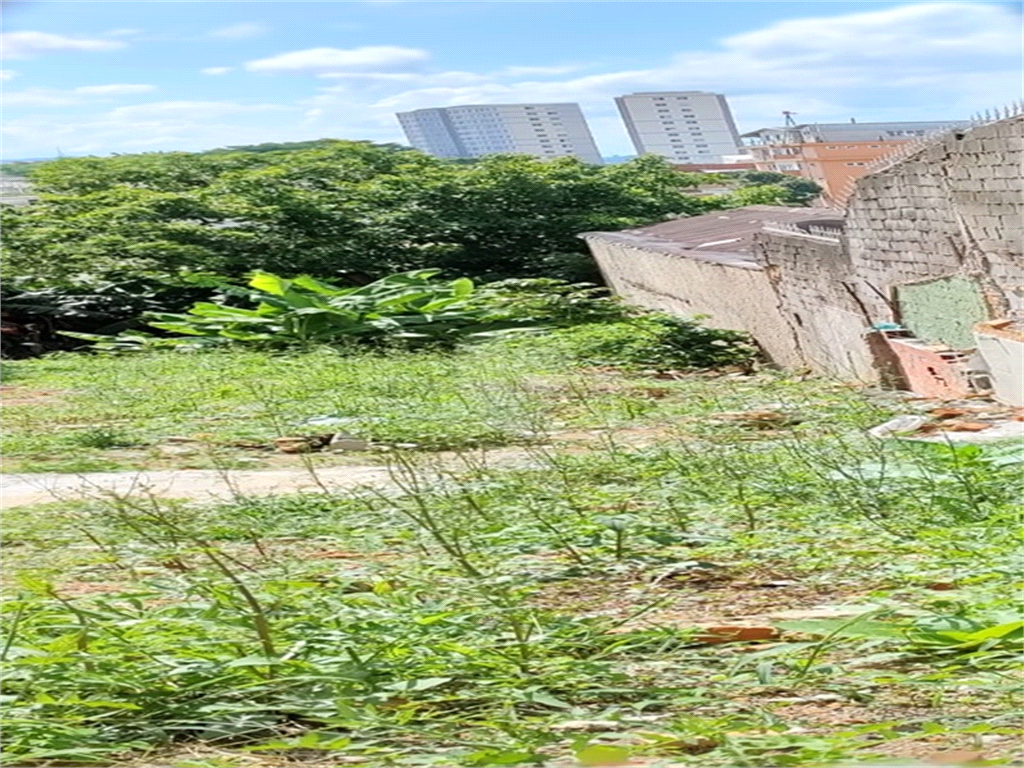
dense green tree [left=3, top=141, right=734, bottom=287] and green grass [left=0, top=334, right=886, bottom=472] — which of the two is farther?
dense green tree [left=3, top=141, right=734, bottom=287]

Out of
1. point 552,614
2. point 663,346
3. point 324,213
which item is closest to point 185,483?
point 552,614

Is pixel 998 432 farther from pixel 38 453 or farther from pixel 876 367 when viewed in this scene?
pixel 38 453

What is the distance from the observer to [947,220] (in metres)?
8.15

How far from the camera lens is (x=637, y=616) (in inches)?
123

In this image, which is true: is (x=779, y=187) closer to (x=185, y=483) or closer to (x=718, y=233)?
(x=718, y=233)

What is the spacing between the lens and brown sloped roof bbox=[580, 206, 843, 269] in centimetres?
1304

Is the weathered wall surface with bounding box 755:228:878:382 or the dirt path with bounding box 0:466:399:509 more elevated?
the dirt path with bounding box 0:466:399:509

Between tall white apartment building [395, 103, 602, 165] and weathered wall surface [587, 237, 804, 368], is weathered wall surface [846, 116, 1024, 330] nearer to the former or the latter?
weathered wall surface [587, 237, 804, 368]

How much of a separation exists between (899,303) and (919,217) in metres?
0.75

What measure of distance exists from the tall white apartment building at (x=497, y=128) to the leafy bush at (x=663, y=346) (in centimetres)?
653

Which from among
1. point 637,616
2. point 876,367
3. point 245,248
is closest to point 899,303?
point 876,367

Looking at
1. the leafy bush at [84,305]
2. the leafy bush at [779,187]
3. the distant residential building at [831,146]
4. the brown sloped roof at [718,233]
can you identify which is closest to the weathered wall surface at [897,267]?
the distant residential building at [831,146]

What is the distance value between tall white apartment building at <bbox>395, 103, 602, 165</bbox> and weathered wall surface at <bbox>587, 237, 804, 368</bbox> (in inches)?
105

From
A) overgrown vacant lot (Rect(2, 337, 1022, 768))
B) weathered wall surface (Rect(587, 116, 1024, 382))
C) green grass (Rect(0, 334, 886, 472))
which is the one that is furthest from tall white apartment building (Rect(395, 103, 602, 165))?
overgrown vacant lot (Rect(2, 337, 1022, 768))
